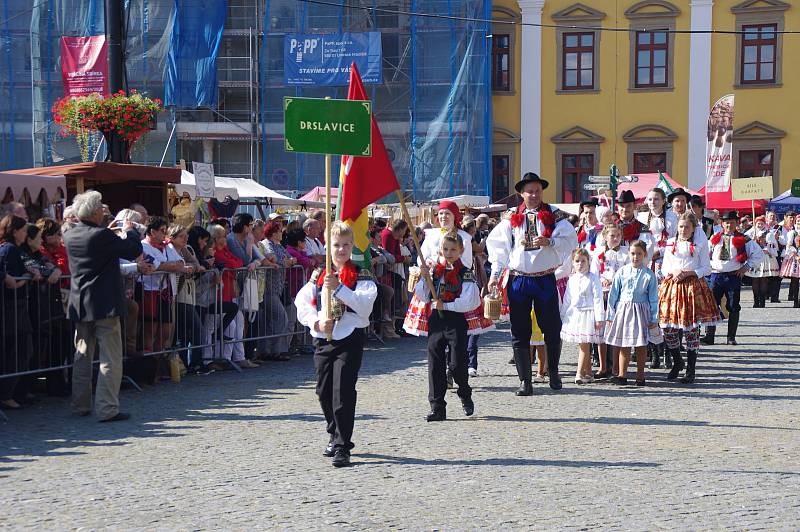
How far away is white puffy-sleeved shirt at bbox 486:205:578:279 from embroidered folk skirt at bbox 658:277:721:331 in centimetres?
182

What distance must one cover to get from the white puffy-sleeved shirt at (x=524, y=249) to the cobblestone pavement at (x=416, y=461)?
1.18 meters

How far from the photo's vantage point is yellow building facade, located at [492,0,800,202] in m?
39.8

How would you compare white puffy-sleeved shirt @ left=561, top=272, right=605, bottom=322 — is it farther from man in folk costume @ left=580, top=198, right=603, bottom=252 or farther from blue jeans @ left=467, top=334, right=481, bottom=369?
blue jeans @ left=467, top=334, right=481, bottom=369

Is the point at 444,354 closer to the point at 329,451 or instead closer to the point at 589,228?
the point at 329,451

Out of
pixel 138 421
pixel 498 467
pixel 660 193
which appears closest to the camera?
pixel 498 467

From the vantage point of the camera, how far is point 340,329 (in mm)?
7637

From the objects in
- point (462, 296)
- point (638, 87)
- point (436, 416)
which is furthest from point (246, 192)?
point (638, 87)

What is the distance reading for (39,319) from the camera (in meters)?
10.3

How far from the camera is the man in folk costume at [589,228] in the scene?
13.2 m

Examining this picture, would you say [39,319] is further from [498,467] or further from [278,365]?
[498,467]

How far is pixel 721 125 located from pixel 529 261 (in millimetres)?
23369

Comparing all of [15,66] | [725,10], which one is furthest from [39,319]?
[725,10]

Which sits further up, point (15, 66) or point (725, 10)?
point (725, 10)

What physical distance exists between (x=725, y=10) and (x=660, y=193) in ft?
94.5
